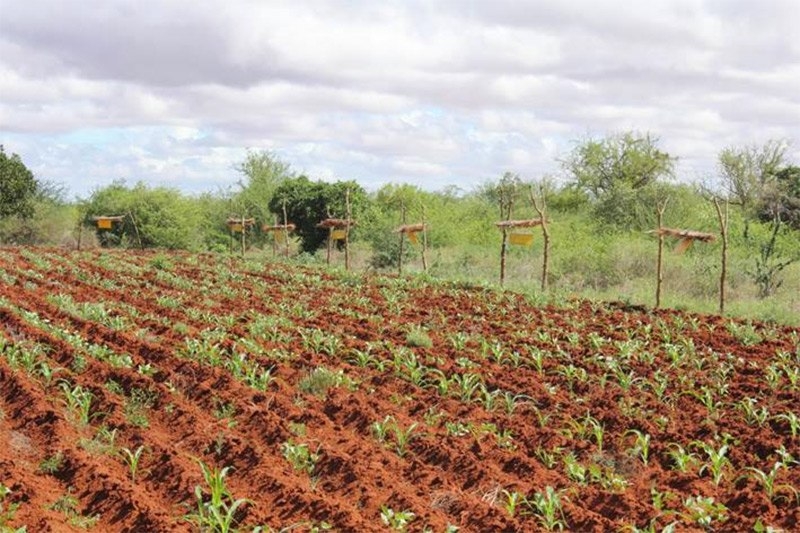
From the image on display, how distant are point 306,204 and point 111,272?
1568cm

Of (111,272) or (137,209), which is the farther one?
(137,209)

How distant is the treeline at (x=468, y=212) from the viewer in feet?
105

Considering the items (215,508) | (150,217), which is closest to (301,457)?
(215,508)

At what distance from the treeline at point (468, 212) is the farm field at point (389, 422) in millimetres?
15225

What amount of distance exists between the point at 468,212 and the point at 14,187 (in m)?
19.7

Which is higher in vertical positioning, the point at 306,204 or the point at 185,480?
the point at 306,204

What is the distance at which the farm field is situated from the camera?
21.9ft

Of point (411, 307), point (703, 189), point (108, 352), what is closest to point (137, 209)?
point (703, 189)

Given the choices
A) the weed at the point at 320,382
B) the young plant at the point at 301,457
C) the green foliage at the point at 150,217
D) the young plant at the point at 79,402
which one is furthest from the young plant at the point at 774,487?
the green foliage at the point at 150,217

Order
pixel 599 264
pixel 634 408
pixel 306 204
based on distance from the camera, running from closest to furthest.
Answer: pixel 634 408 → pixel 599 264 → pixel 306 204

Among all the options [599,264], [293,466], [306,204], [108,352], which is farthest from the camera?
[306,204]

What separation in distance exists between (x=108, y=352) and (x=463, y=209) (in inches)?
1361

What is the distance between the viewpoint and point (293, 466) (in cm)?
764

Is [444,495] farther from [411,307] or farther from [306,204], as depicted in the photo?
[306,204]
